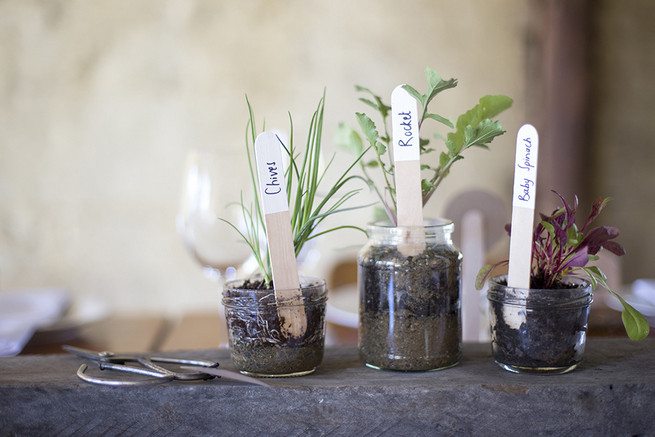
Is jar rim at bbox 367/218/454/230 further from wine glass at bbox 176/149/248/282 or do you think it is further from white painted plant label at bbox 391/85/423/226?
wine glass at bbox 176/149/248/282

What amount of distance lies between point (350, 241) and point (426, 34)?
2.93 ft

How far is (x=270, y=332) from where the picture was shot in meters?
0.58

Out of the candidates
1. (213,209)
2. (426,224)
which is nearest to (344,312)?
(213,209)

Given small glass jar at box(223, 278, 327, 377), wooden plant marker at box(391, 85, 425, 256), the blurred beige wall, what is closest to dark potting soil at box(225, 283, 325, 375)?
small glass jar at box(223, 278, 327, 377)

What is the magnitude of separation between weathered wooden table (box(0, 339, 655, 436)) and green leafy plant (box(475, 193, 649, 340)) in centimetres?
6

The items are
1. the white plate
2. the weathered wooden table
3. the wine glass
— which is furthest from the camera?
the white plate

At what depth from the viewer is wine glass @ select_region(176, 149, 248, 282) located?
1001 mm

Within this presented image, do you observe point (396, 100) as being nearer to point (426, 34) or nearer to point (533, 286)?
point (533, 286)

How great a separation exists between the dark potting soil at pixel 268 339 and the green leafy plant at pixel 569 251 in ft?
0.56

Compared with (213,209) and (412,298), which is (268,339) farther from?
(213,209)

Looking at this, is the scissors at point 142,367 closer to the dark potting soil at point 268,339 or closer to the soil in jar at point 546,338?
the dark potting soil at point 268,339

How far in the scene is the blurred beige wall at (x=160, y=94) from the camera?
2.37 metres

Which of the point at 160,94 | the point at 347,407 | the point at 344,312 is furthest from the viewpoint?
the point at 160,94

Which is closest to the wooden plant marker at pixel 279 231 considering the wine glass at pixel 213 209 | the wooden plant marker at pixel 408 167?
the wooden plant marker at pixel 408 167
